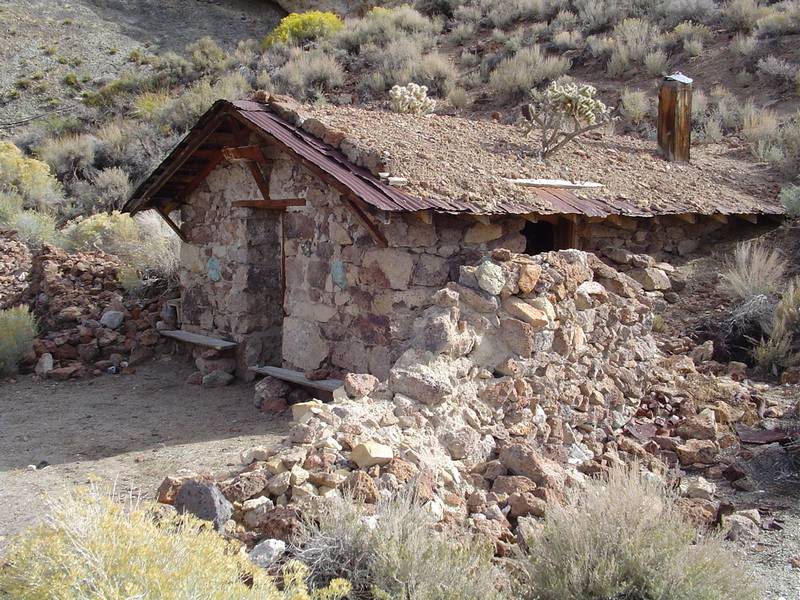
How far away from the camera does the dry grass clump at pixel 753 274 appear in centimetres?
862

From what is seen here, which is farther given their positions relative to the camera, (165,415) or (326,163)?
(165,415)

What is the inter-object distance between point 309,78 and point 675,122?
1088 cm

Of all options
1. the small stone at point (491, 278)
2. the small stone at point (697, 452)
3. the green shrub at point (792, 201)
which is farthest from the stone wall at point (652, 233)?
the small stone at point (697, 452)

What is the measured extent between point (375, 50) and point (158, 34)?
11624 mm

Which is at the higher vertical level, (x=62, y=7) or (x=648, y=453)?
(x=62, y=7)

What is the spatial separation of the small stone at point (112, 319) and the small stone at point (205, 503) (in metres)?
6.80

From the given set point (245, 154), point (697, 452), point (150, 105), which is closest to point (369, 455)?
point (697, 452)

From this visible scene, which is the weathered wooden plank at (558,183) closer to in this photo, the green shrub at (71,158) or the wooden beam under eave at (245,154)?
the wooden beam under eave at (245,154)

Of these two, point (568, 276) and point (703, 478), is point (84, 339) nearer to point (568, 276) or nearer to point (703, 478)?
Result: point (568, 276)

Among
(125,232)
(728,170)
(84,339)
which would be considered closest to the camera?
(84,339)

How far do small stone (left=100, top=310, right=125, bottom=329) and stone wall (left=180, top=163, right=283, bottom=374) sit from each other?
149 cm

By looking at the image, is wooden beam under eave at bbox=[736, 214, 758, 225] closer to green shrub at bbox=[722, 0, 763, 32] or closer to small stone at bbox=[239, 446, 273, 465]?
small stone at bbox=[239, 446, 273, 465]

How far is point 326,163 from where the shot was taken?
7.32m

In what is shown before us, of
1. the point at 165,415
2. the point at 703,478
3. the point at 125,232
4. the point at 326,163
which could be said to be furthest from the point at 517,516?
the point at 125,232
